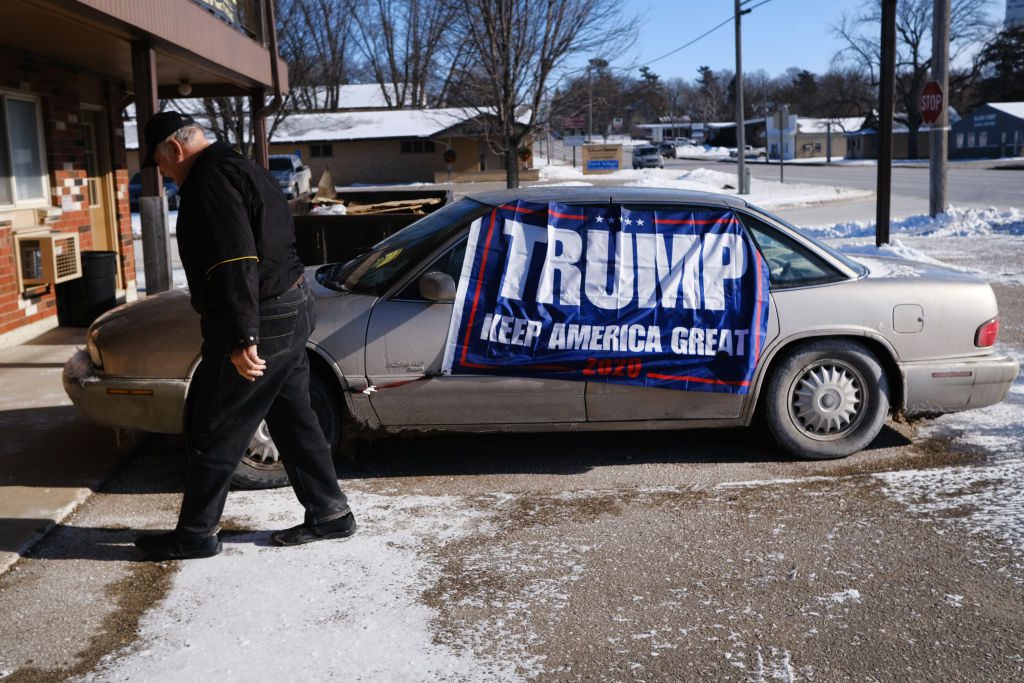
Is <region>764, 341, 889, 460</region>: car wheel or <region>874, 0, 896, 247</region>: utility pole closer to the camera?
<region>764, 341, 889, 460</region>: car wheel

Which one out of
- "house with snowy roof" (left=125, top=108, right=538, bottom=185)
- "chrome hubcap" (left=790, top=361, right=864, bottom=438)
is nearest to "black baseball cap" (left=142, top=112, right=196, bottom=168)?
"chrome hubcap" (left=790, top=361, right=864, bottom=438)

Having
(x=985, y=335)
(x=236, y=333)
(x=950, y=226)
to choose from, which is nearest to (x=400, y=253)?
(x=236, y=333)

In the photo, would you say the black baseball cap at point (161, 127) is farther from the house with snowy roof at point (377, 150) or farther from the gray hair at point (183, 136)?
the house with snowy roof at point (377, 150)

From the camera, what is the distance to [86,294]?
10695 mm

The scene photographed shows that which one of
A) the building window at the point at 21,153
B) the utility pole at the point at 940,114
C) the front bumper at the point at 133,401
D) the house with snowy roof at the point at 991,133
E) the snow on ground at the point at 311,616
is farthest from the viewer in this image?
the house with snowy roof at the point at 991,133

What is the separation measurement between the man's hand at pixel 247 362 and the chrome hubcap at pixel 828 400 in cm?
304

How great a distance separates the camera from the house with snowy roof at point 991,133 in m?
66.5

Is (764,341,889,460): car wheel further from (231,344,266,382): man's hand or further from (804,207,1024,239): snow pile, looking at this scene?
(804,207,1024,239): snow pile

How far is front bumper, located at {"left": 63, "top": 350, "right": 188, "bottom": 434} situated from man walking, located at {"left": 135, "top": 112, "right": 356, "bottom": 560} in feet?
2.49

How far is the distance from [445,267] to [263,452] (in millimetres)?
1378

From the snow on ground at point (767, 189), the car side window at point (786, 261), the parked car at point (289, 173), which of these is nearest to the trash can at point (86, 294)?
the car side window at point (786, 261)

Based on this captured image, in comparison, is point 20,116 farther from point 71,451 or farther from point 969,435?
point 969,435

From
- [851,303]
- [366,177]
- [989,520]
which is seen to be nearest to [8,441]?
[851,303]

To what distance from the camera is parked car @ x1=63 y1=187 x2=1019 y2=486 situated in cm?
528
